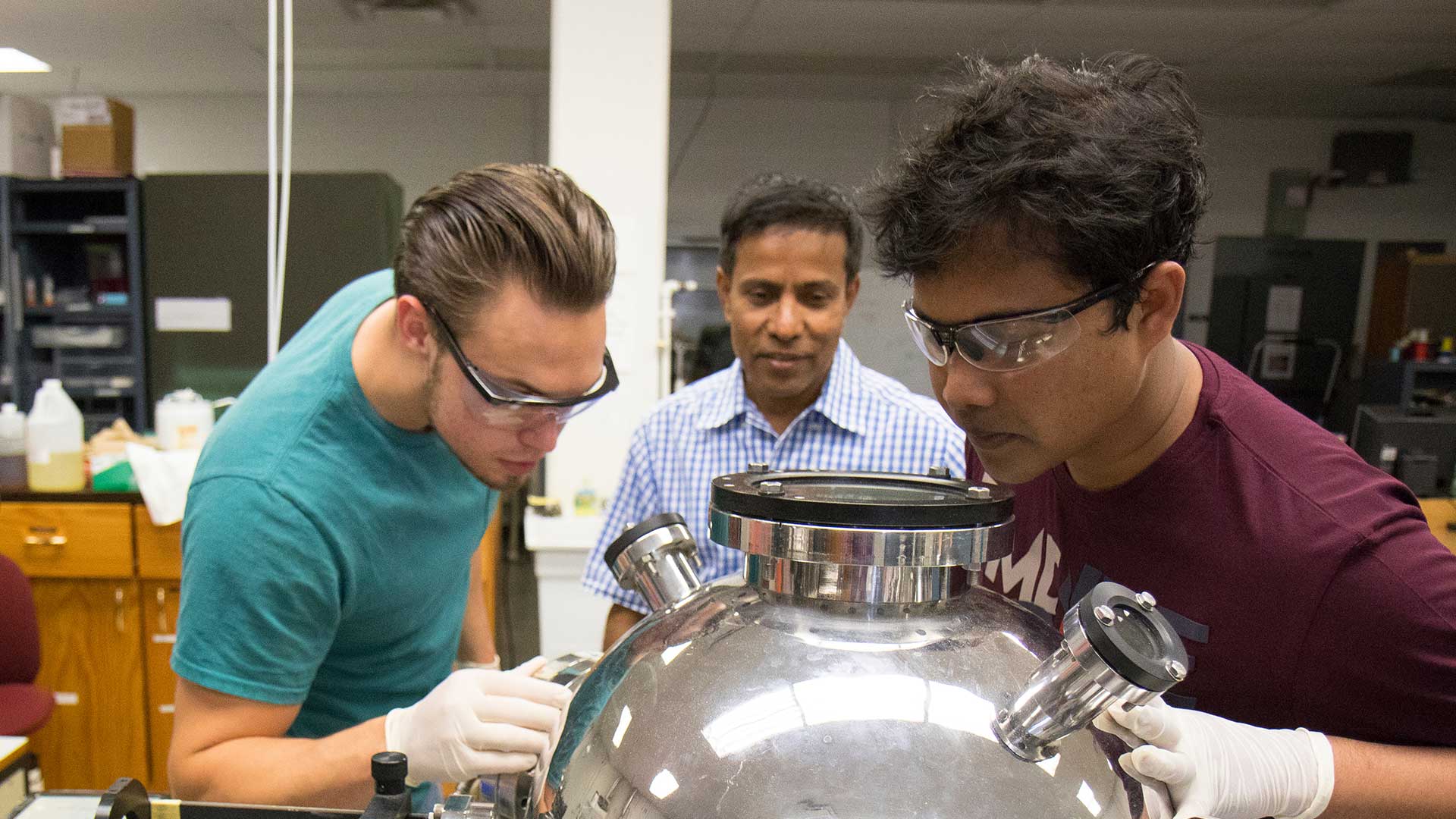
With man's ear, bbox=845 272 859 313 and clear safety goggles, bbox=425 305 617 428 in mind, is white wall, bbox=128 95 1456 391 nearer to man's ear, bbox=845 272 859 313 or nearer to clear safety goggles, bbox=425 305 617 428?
man's ear, bbox=845 272 859 313

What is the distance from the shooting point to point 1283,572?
2.52ft

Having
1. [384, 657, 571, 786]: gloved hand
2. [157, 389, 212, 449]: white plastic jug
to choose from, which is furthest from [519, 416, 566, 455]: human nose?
[157, 389, 212, 449]: white plastic jug

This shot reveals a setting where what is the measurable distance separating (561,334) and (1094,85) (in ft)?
1.91

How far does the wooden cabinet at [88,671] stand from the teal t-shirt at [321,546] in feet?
6.69

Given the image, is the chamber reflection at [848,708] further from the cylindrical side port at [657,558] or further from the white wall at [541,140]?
the white wall at [541,140]

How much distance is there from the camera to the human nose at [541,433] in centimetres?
108

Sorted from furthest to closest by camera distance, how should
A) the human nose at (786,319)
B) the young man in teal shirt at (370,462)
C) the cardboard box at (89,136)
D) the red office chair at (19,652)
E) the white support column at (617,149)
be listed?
the cardboard box at (89,136) → the white support column at (617,149) → the red office chair at (19,652) → the human nose at (786,319) → the young man in teal shirt at (370,462)

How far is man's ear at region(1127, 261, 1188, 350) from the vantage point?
75cm

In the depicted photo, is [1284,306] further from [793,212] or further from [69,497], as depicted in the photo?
[69,497]

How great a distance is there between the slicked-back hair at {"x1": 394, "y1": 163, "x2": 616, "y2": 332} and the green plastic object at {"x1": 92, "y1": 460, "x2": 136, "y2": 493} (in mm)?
2251

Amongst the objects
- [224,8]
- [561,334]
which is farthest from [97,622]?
[224,8]

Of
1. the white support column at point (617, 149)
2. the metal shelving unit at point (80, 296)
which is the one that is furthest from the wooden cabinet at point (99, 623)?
the metal shelving unit at point (80, 296)

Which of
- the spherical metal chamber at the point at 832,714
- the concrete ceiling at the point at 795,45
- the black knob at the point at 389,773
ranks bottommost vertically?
the black knob at the point at 389,773

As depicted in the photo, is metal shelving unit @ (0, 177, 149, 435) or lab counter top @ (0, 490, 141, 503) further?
metal shelving unit @ (0, 177, 149, 435)
